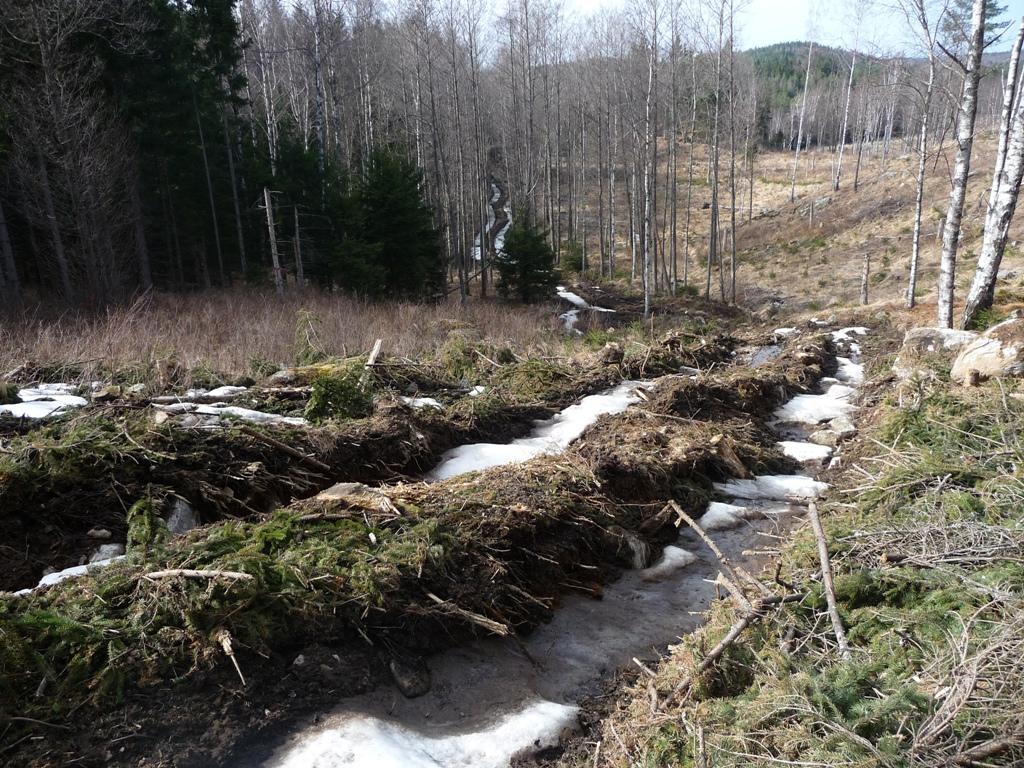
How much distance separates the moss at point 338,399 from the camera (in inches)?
249

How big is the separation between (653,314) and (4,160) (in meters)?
17.7

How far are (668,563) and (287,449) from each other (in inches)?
129

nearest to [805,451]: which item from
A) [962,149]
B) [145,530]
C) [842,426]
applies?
[842,426]

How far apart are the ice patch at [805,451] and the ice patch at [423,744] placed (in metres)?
5.06

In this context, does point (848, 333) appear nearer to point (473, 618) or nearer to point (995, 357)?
point (995, 357)

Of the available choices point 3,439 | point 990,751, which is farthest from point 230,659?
point 990,751

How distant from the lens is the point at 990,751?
6.51 feet

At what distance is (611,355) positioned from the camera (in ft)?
35.3

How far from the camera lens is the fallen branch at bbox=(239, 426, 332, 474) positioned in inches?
206

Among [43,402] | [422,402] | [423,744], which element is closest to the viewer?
[423,744]

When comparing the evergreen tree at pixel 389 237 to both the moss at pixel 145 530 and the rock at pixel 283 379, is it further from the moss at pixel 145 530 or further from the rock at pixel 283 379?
the moss at pixel 145 530

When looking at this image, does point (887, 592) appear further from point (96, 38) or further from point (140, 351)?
point (96, 38)

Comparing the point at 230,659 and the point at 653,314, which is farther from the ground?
the point at 230,659

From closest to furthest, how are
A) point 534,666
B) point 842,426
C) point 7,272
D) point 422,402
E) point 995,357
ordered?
point 534,666, point 995,357, point 422,402, point 842,426, point 7,272
